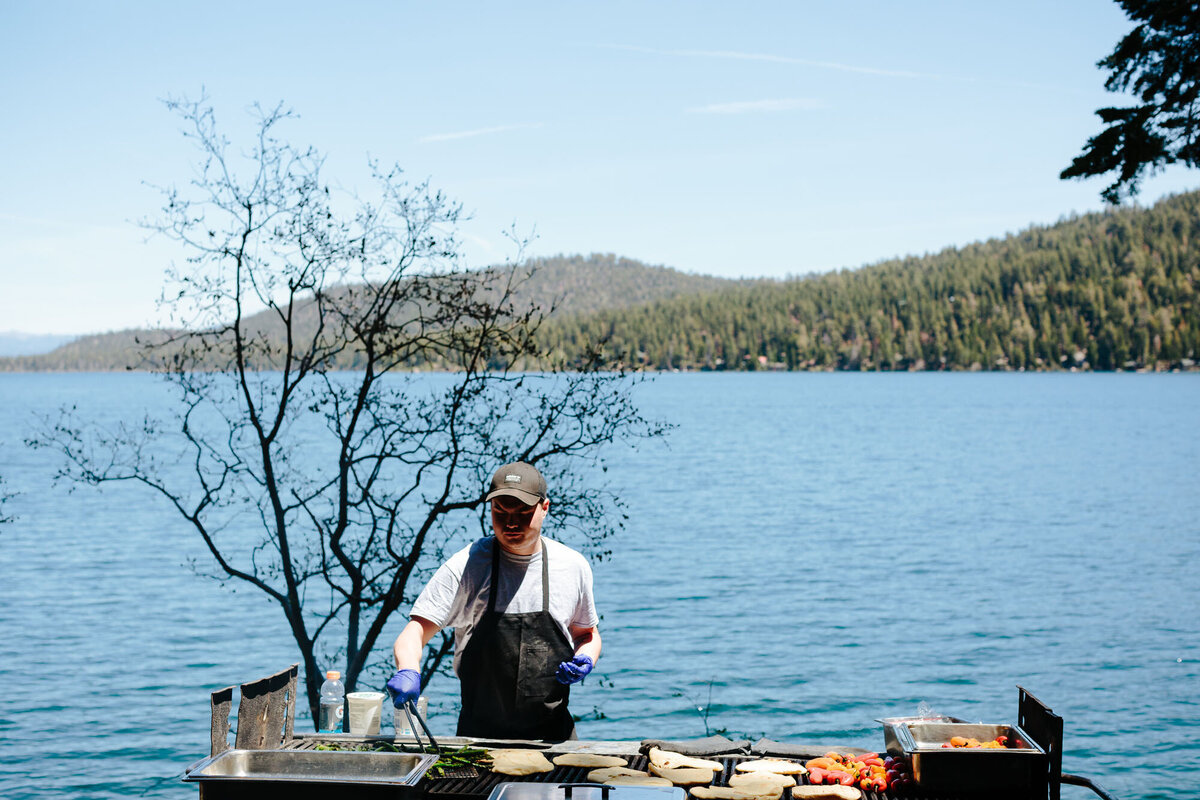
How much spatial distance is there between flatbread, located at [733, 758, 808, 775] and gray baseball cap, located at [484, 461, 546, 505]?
1.29m

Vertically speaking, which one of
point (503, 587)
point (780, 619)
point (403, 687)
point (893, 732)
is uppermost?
point (503, 587)

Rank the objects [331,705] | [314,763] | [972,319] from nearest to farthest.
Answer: [314,763]
[331,705]
[972,319]

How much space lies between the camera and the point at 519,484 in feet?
14.3

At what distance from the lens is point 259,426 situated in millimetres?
10180

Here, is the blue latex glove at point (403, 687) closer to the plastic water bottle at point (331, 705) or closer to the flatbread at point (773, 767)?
the plastic water bottle at point (331, 705)

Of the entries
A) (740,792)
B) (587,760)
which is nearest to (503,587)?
(587,760)

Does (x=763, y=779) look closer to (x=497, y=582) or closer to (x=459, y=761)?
(x=459, y=761)

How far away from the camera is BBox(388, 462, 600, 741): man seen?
460 cm

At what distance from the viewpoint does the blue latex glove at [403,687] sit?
383cm

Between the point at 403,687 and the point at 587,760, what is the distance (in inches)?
28.1

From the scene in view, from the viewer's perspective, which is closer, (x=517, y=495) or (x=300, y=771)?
(x=300, y=771)

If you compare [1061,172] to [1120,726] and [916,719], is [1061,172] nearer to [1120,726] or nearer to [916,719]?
[916,719]

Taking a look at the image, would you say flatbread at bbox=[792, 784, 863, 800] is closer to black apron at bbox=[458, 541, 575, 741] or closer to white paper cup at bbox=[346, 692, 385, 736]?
black apron at bbox=[458, 541, 575, 741]

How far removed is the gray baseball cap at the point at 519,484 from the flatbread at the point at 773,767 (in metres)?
1.29
